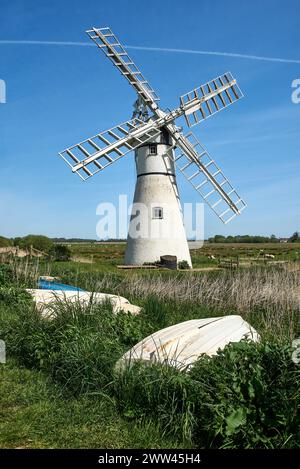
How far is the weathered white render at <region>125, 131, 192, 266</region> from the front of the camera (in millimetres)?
22781

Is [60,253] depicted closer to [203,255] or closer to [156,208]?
[156,208]

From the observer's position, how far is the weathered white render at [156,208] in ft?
74.7

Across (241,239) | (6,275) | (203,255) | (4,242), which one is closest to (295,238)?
(241,239)

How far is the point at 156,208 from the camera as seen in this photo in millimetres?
22844

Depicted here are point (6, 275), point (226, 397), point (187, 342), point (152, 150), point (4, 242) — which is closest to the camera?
point (226, 397)

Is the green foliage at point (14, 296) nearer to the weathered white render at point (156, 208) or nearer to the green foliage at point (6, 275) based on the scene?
the green foliage at point (6, 275)

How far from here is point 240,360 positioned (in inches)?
179

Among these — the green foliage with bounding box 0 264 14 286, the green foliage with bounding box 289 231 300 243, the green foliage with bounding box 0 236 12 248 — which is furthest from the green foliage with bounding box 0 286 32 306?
the green foliage with bounding box 289 231 300 243

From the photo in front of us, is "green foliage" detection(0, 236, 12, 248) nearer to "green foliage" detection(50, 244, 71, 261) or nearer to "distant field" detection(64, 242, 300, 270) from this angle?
"distant field" detection(64, 242, 300, 270)

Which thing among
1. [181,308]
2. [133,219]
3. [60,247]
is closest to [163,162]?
[133,219]

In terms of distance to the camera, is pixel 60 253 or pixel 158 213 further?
pixel 60 253

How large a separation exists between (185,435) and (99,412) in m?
0.97

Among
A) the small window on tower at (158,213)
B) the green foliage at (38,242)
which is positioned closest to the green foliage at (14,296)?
the small window on tower at (158,213)

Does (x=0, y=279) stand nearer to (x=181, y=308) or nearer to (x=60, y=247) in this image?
(x=181, y=308)
